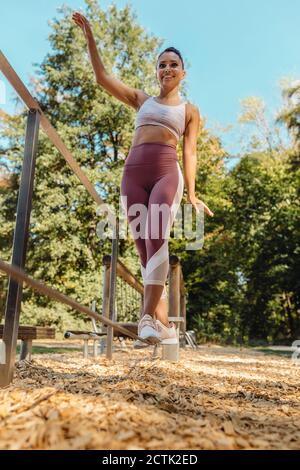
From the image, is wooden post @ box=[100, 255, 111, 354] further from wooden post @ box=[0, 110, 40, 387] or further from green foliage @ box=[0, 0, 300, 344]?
green foliage @ box=[0, 0, 300, 344]

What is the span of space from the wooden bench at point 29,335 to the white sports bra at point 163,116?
4.89 ft

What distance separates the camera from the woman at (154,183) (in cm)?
196

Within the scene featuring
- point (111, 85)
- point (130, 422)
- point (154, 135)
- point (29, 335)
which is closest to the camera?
point (130, 422)

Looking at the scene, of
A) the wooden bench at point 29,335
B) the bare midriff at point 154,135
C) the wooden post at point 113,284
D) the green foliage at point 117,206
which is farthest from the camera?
the green foliage at point 117,206

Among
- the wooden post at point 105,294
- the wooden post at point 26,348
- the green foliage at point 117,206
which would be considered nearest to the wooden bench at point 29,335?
the wooden post at point 26,348

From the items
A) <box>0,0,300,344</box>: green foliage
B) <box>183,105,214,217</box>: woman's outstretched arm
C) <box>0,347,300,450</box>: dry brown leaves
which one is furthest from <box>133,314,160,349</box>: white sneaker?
<box>0,0,300,344</box>: green foliage

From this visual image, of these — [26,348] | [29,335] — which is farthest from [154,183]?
[26,348]

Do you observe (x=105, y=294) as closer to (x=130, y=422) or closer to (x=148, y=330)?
(x=148, y=330)

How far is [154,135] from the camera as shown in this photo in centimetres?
202

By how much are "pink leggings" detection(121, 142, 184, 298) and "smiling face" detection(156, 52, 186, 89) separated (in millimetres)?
372

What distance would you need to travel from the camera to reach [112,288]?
11.2ft

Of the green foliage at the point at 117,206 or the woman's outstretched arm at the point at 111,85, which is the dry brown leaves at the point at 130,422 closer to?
the woman's outstretched arm at the point at 111,85

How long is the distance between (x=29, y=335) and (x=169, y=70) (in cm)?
179
